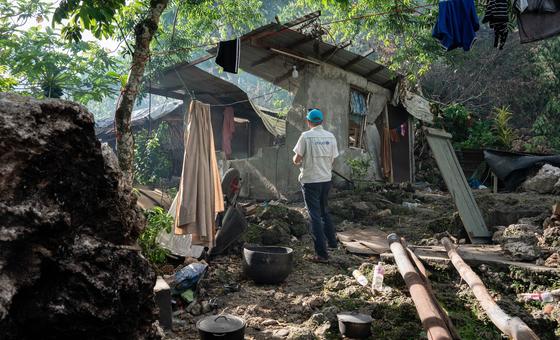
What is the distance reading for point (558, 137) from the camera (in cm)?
1602

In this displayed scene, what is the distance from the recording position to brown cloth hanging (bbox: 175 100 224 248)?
5066mm

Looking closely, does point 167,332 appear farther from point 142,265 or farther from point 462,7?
point 462,7

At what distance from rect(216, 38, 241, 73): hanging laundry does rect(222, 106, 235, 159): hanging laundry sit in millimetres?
5363

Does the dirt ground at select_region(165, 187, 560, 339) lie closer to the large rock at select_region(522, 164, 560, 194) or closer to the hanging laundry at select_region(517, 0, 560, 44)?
the hanging laundry at select_region(517, 0, 560, 44)

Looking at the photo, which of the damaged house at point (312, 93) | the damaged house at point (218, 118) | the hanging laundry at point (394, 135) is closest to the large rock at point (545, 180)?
the damaged house at point (312, 93)

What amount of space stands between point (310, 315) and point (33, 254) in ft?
9.51

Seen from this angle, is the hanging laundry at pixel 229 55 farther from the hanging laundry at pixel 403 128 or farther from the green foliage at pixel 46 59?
the hanging laundry at pixel 403 128

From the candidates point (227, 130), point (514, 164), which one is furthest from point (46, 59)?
point (514, 164)

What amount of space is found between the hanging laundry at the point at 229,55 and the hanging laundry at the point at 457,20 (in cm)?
380

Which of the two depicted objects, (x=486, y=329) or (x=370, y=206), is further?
(x=370, y=206)

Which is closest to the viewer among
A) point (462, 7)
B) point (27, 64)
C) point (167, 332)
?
point (167, 332)

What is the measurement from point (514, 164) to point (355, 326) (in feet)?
32.6

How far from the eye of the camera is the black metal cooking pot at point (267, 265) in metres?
4.84

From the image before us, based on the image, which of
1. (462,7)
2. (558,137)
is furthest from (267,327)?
(558,137)
